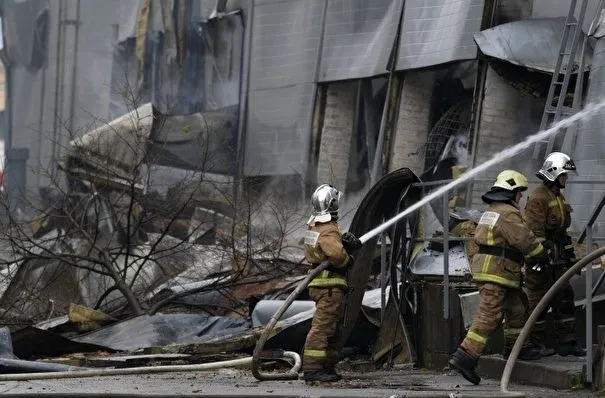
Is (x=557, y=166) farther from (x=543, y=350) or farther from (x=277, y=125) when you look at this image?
(x=277, y=125)

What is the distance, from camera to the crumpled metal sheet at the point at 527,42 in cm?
1747

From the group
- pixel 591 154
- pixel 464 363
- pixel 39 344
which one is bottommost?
pixel 39 344

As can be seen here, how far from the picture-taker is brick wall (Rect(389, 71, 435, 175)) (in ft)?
69.4

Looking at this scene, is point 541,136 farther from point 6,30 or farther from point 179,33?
point 6,30

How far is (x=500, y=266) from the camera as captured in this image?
9867 mm

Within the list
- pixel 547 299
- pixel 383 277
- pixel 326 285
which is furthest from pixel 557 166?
pixel 383 277

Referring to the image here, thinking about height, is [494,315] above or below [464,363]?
above

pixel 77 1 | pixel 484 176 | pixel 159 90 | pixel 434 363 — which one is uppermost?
pixel 77 1

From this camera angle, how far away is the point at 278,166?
25.0 metres

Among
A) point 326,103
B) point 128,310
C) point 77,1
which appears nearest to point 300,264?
point 128,310

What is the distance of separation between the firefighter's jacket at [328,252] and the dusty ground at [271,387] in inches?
30.8

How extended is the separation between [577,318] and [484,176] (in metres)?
6.80

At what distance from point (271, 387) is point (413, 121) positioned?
11838 millimetres

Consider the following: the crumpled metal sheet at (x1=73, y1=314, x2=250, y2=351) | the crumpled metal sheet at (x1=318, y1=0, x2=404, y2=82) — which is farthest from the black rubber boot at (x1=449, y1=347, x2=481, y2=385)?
the crumpled metal sheet at (x1=318, y1=0, x2=404, y2=82)
